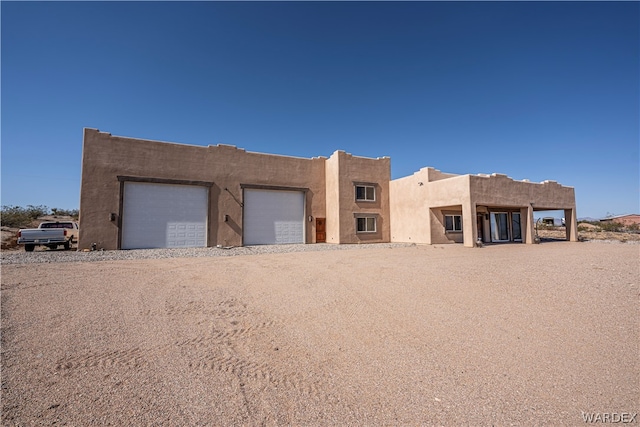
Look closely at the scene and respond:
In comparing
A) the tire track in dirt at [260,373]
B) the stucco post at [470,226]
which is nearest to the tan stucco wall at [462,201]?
the stucco post at [470,226]

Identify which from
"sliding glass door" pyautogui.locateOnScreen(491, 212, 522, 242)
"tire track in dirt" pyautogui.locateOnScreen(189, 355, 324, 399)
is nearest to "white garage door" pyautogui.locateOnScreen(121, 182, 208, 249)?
"tire track in dirt" pyautogui.locateOnScreen(189, 355, 324, 399)

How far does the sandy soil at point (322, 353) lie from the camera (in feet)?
7.77

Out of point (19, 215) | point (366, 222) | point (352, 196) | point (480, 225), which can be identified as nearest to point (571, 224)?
point (480, 225)

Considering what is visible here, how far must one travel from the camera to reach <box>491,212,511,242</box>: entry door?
2091 cm

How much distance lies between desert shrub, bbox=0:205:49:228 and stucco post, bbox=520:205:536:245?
41990mm

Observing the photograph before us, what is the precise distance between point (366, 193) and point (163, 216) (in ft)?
Result: 44.8

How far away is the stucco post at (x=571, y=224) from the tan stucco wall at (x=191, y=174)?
18.6 metres

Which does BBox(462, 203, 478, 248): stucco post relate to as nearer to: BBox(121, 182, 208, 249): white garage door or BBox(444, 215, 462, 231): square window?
BBox(444, 215, 462, 231): square window

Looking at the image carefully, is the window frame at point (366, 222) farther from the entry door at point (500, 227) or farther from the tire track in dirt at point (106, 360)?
the tire track in dirt at point (106, 360)

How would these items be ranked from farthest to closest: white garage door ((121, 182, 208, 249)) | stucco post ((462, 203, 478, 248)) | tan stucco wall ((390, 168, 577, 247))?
tan stucco wall ((390, 168, 577, 247)), stucco post ((462, 203, 478, 248)), white garage door ((121, 182, 208, 249))

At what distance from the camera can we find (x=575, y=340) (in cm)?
356

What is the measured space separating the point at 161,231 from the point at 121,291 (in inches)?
459

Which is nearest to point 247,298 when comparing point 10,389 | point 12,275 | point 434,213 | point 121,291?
point 121,291

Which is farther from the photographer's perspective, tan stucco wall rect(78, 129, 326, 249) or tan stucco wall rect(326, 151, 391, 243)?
tan stucco wall rect(326, 151, 391, 243)
